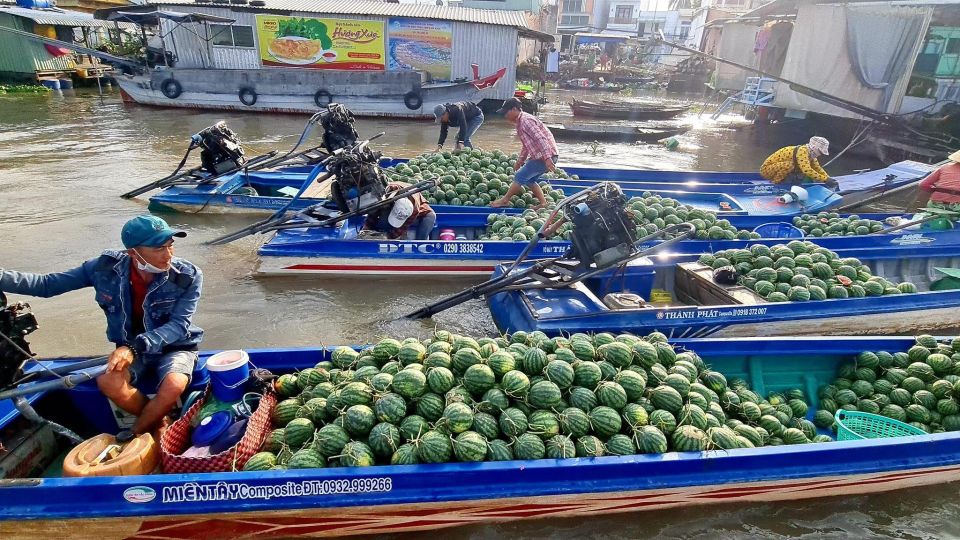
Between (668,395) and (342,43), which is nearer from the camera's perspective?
(668,395)

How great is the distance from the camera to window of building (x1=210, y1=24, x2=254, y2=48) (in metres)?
22.8

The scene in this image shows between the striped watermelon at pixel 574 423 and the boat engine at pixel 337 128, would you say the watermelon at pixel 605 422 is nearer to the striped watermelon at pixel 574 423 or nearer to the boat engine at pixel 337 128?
the striped watermelon at pixel 574 423

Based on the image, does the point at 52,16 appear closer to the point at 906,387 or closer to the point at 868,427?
the point at 868,427

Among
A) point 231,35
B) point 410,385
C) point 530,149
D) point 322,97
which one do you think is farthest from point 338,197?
point 231,35

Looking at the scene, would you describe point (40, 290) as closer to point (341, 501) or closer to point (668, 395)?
point (341, 501)

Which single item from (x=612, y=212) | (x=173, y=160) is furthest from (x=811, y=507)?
(x=173, y=160)

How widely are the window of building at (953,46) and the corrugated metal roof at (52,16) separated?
116 ft

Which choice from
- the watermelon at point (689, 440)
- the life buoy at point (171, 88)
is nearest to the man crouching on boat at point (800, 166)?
the watermelon at point (689, 440)

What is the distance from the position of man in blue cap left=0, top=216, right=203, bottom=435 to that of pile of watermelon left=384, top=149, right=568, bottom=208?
5.76m

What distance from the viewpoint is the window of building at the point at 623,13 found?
66.3 m

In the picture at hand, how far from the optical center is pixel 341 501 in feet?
10.8

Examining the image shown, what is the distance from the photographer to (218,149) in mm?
10484

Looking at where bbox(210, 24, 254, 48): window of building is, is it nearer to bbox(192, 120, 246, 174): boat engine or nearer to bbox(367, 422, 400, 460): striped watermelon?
bbox(192, 120, 246, 174): boat engine

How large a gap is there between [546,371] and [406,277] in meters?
4.72
